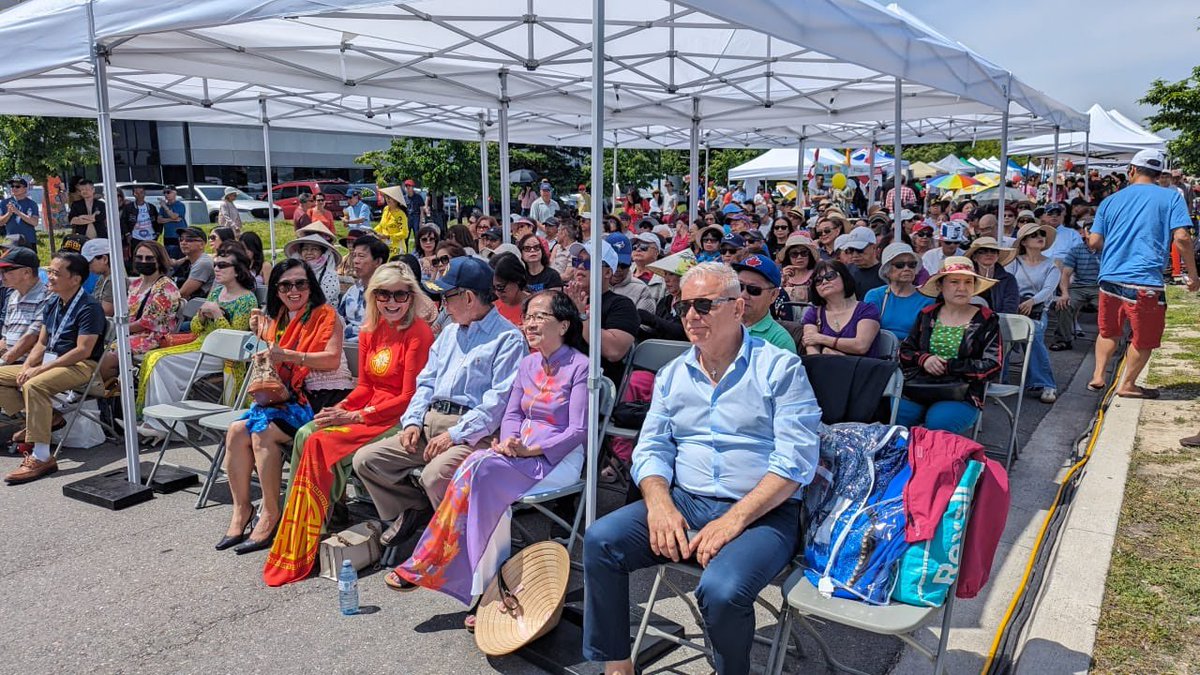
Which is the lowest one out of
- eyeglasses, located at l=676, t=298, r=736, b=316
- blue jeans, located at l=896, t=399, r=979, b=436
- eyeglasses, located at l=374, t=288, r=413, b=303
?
blue jeans, located at l=896, t=399, r=979, b=436

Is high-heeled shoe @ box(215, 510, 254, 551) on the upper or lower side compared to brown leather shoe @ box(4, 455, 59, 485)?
lower

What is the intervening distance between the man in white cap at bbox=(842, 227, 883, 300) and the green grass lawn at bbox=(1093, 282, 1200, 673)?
2078 mm

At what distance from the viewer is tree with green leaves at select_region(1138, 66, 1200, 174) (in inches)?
753

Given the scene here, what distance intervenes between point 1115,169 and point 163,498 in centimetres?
4223

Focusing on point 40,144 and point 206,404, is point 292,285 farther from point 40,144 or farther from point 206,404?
point 40,144

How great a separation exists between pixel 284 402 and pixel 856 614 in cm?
332

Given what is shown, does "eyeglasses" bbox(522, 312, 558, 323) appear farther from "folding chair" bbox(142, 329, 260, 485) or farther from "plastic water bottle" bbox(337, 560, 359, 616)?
"folding chair" bbox(142, 329, 260, 485)

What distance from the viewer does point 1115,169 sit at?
3775cm

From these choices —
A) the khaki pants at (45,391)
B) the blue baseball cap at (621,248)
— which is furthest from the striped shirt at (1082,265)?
the khaki pants at (45,391)

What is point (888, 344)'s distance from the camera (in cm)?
480

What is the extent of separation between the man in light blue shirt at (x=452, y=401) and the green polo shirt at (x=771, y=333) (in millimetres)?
1202

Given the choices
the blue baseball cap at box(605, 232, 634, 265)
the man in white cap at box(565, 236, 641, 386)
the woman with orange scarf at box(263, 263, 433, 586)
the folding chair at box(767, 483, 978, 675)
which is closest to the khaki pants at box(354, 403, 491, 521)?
the woman with orange scarf at box(263, 263, 433, 586)

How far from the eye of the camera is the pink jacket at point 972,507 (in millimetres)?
2742

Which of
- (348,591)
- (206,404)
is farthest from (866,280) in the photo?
(206,404)
